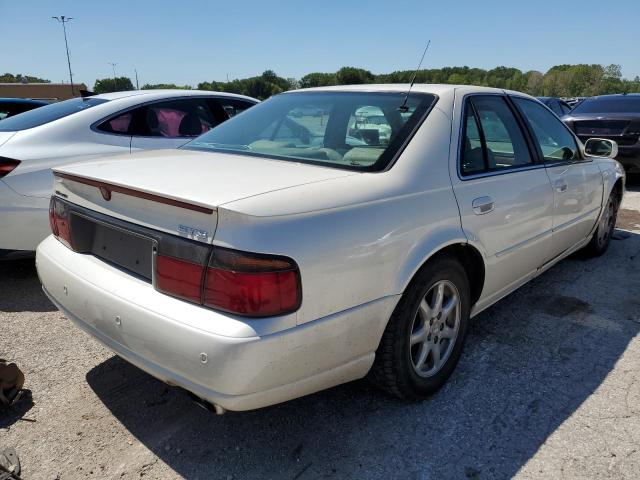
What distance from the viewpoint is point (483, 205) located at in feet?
8.79

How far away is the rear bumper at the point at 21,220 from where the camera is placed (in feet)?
12.1

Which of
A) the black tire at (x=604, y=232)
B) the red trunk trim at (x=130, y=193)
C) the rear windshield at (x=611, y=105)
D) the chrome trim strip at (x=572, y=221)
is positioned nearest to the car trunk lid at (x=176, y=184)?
the red trunk trim at (x=130, y=193)

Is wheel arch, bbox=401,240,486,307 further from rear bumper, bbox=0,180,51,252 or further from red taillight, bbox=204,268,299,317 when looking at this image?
rear bumper, bbox=0,180,51,252

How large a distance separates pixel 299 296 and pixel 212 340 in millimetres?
334

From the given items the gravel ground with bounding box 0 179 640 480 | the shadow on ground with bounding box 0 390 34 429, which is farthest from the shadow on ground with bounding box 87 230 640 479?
the shadow on ground with bounding box 0 390 34 429

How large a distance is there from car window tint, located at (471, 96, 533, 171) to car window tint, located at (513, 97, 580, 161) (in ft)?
0.72

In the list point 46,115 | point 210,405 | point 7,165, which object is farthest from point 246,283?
point 46,115

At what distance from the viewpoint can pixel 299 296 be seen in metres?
1.84

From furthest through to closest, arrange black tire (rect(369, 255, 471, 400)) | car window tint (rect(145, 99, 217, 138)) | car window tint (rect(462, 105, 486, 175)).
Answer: car window tint (rect(145, 99, 217, 138)) < car window tint (rect(462, 105, 486, 175)) < black tire (rect(369, 255, 471, 400))

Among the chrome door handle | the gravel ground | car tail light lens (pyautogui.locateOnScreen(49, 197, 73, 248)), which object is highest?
the chrome door handle

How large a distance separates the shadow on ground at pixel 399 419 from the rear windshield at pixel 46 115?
2442 mm

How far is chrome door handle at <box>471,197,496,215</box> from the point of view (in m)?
2.62

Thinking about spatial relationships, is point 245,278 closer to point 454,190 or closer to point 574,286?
point 454,190

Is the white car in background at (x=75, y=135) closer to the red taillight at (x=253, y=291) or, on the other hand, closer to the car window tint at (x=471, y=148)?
the red taillight at (x=253, y=291)
